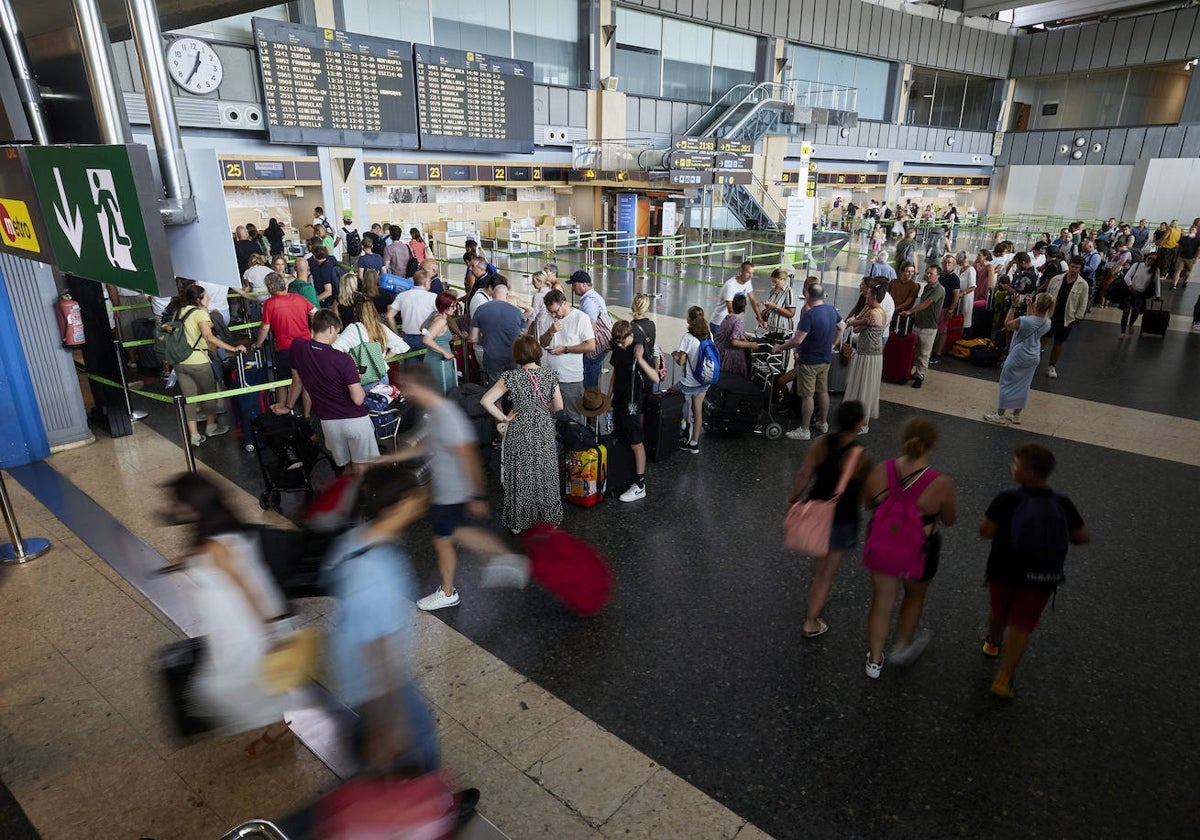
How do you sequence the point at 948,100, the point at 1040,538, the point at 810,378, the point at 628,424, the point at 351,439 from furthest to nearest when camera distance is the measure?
the point at 948,100, the point at 810,378, the point at 628,424, the point at 351,439, the point at 1040,538

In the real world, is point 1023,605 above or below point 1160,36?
below

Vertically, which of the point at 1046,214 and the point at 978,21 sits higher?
the point at 978,21

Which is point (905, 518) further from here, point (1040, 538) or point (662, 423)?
point (662, 423)

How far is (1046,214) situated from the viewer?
1422 inches

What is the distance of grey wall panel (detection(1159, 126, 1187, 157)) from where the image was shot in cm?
3086

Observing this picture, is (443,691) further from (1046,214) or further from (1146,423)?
(1046,214)

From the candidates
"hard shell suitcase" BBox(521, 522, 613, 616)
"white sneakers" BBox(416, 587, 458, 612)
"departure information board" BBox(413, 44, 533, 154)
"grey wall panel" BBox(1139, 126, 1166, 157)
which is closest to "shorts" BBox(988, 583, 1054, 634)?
"hard shell suitcase" BBox(521, 522, 613, 616)

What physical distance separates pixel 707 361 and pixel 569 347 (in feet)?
4.65

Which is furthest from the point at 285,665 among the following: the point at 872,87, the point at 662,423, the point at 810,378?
the point at 872,87

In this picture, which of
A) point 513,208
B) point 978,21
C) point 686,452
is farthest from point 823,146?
point 686,452

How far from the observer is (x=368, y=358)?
19.9ft

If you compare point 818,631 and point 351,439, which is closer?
point 818,631

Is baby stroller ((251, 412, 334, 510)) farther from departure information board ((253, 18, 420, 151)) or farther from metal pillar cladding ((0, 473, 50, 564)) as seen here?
departure information board ((253, 18, 420, 151))

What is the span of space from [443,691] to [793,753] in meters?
1.94
